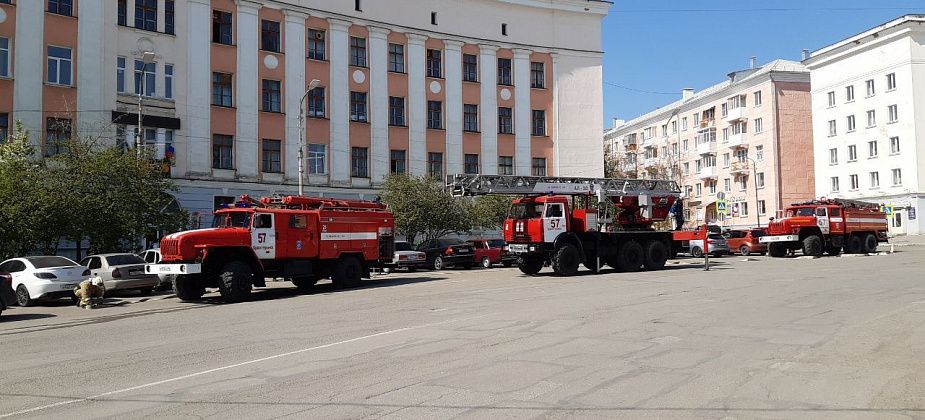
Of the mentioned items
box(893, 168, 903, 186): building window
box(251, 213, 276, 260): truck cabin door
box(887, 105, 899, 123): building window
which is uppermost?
box(887, 105, 899, 123): building window

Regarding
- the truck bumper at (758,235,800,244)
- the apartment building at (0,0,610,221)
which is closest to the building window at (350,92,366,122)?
the apartment building at (0,0,610,221)

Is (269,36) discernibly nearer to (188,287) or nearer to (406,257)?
(406,257)

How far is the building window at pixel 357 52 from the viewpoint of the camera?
42906 millimetres

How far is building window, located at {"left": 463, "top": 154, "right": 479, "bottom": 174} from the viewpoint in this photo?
1839 inches

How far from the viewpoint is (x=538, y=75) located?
49.3 m

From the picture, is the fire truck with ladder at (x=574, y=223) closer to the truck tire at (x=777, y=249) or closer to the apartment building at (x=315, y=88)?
the truck tire at (x=777, y=249)

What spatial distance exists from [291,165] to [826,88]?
49022 mm

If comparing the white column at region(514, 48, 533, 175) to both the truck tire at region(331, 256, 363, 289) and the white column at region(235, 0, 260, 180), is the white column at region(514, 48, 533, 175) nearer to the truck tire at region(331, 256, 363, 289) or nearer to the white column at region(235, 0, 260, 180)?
the white column at region(235, 0, 260, 180)

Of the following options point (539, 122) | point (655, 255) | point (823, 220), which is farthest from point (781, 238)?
point (539, 122)

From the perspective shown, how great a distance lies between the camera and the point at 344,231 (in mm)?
22938

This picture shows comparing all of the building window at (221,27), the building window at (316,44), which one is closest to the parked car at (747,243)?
the building window at (316,44)

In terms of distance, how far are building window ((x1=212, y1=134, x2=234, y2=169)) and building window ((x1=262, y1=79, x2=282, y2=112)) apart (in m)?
2.83

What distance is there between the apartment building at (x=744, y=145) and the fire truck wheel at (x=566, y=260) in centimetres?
4143

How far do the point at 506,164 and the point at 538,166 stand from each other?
92.3 inches
